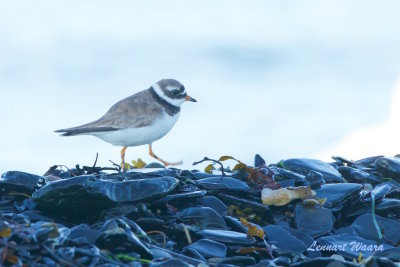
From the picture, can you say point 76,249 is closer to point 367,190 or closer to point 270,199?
point 270,199

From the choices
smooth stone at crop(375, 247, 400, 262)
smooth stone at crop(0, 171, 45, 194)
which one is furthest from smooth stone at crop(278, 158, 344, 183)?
smooth stone at crop(0, 171, 45, 194)

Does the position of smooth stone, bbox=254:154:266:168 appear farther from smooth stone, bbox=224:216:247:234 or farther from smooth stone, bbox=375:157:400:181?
smooth stone, bbox=224:216:247:234

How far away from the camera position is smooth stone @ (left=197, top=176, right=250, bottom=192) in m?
8.42

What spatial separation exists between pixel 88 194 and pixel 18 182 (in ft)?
3.63

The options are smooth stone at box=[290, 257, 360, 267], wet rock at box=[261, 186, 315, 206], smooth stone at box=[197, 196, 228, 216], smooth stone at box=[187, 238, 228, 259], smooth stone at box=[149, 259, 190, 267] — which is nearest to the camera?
smooth stone at box=[149, 259, 190, 267]

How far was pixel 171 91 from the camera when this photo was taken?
11.8 m

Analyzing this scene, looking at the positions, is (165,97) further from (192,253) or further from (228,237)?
(192,253)

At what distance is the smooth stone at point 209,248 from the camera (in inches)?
272

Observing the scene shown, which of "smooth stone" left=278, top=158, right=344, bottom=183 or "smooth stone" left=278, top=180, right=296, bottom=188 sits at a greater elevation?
"smooth stone" left=278, top=158, right=344, bottom=183

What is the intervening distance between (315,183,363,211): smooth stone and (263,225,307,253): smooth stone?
3.13ft

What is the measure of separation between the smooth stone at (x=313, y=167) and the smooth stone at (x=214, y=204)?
1.74 meters

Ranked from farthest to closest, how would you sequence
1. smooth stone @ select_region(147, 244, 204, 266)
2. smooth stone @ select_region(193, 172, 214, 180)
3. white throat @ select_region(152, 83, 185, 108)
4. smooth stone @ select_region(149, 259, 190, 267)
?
white throat @ select_region(152, 83, 185, 108) < smooth stone @ select_region(193, 172, 214, 180) < smooth stone @ select_region(147, 244, 204, 266) < smooth stone @ select_region(149, 259, 190, 267)

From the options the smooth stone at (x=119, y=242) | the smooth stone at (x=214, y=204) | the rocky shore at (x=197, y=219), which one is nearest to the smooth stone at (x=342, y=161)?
the rocky shore at (x=197, y=219)

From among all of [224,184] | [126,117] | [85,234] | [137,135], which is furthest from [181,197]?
[126,117]
